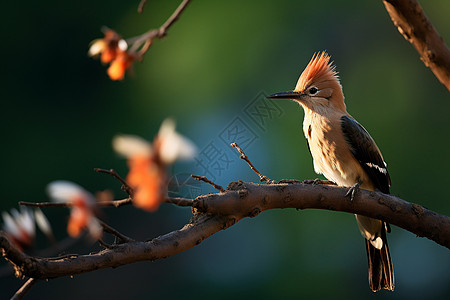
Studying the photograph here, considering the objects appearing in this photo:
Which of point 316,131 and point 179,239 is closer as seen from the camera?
point 179,239

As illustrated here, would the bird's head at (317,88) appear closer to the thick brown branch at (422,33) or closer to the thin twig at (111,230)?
the thick brown branch at (422,33)

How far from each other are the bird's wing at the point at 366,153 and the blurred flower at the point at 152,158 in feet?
5.85

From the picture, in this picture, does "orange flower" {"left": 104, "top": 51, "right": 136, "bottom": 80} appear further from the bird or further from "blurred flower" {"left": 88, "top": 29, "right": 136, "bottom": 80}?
the bird

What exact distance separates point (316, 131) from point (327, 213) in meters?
3.76

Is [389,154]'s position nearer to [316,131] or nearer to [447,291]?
[447,291]

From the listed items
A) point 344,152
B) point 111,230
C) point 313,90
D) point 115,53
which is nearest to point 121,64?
point 115,53

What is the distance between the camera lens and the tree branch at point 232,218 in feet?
4.09

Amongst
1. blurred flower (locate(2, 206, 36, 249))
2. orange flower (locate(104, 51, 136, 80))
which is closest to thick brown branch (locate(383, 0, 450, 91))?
orange flower (locate(104, 51, 136, 80))

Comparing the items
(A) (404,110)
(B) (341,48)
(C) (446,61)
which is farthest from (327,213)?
(C) (446,61)

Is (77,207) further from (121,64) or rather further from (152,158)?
(121,64)

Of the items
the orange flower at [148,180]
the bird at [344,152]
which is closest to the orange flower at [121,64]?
the orange flower at [148,180]

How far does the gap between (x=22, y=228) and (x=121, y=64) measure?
0.42m

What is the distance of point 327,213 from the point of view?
625 cm

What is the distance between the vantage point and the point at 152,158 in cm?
90
